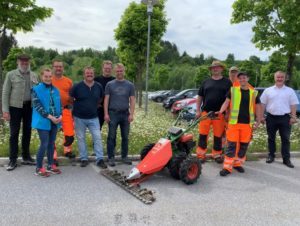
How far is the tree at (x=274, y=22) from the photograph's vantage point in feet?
39.6

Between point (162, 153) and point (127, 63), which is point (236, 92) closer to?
point (162, 153)

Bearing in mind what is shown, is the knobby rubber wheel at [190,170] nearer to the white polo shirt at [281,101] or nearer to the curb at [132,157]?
the curb at [132,157]

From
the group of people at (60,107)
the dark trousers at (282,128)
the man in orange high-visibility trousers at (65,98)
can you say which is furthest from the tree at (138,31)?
the man in orange high-visibility trousers at (65,98)

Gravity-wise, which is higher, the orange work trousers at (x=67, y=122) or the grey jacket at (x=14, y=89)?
the grey jacket at (x=14, y=89)

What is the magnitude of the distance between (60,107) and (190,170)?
253 centimetres

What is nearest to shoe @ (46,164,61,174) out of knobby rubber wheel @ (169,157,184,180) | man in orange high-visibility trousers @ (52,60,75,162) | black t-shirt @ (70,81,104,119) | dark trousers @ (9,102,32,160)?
man in orange high-visibility trousers @ (52,60,75,162)

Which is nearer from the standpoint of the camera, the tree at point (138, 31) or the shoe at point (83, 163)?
the shoe at point (83, 163)

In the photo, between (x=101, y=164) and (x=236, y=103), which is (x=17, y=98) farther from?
(x=236, y=103)

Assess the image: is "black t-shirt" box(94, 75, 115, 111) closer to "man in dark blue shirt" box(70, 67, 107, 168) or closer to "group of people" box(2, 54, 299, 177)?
"group of people" box(2, 54, 299, 177)

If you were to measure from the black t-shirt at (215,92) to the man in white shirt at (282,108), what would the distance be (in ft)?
3.23

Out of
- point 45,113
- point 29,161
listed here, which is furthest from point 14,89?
point 29,161

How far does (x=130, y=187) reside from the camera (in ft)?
18.7

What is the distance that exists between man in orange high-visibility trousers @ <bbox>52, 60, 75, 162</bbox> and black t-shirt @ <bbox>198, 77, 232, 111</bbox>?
9.02 feet

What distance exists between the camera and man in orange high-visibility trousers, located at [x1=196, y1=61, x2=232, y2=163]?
738cm
